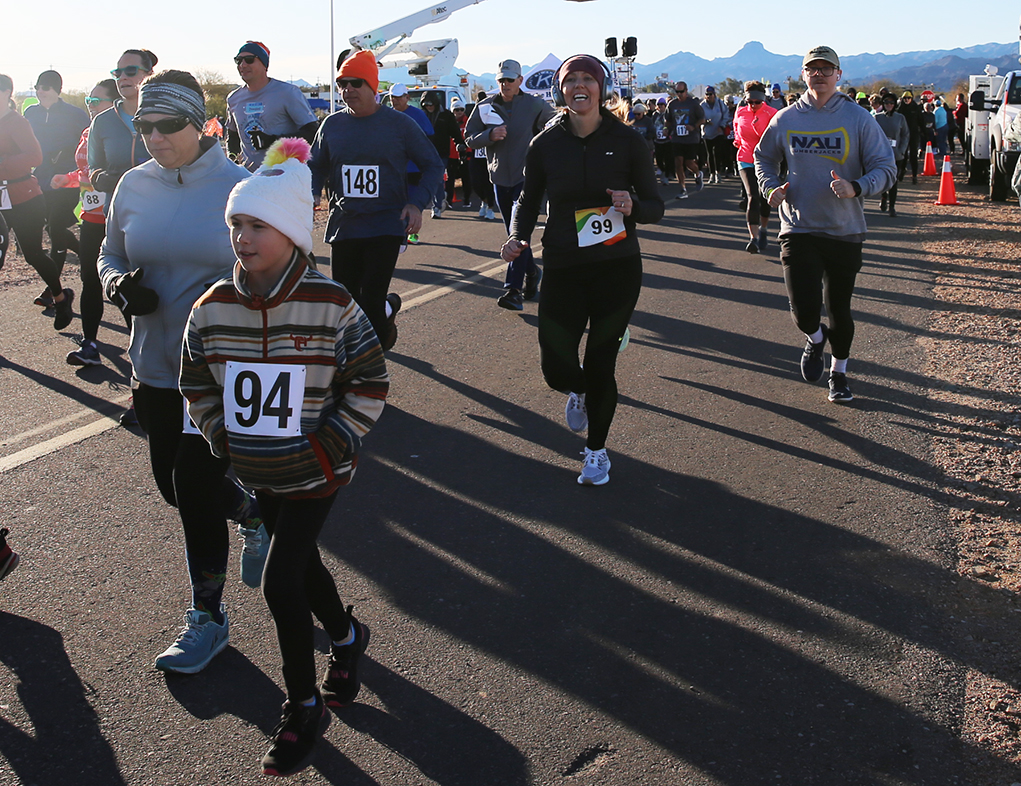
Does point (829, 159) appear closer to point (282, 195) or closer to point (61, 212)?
point (282, 195)

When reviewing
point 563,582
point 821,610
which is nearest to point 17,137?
point 563,582

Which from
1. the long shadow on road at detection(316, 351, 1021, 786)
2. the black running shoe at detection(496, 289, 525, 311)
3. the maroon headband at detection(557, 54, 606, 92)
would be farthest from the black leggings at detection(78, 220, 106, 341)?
the maroon headband at detection(557, 54, 606, 92)

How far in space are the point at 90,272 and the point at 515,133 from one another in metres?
4.10

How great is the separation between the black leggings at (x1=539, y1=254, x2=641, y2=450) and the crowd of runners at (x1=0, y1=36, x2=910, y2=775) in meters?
0.01

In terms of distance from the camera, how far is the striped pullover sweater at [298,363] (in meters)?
2.77

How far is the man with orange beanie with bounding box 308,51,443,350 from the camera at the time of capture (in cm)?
614

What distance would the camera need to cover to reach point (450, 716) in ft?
10.3

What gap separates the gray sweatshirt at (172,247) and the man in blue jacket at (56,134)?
609 cm

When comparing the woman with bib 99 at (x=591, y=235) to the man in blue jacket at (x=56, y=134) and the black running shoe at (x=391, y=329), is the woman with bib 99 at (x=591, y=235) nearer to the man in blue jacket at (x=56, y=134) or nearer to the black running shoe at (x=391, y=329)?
the black running shoe at (x=391, y=329)

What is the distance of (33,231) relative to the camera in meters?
8.12

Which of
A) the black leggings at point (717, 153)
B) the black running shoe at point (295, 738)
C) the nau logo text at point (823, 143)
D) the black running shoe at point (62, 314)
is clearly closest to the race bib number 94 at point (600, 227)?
the nau logo text at point (823, 143)

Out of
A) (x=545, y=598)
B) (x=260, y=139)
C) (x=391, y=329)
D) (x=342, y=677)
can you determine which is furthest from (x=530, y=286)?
(x=342, y=677)

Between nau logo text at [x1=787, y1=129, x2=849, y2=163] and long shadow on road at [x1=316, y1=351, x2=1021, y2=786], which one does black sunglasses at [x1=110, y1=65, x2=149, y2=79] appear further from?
nau logo text at [x1=787, y1=129, x2=849, y2=163]

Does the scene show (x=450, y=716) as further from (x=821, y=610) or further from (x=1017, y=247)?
(x=1017, y=247)
